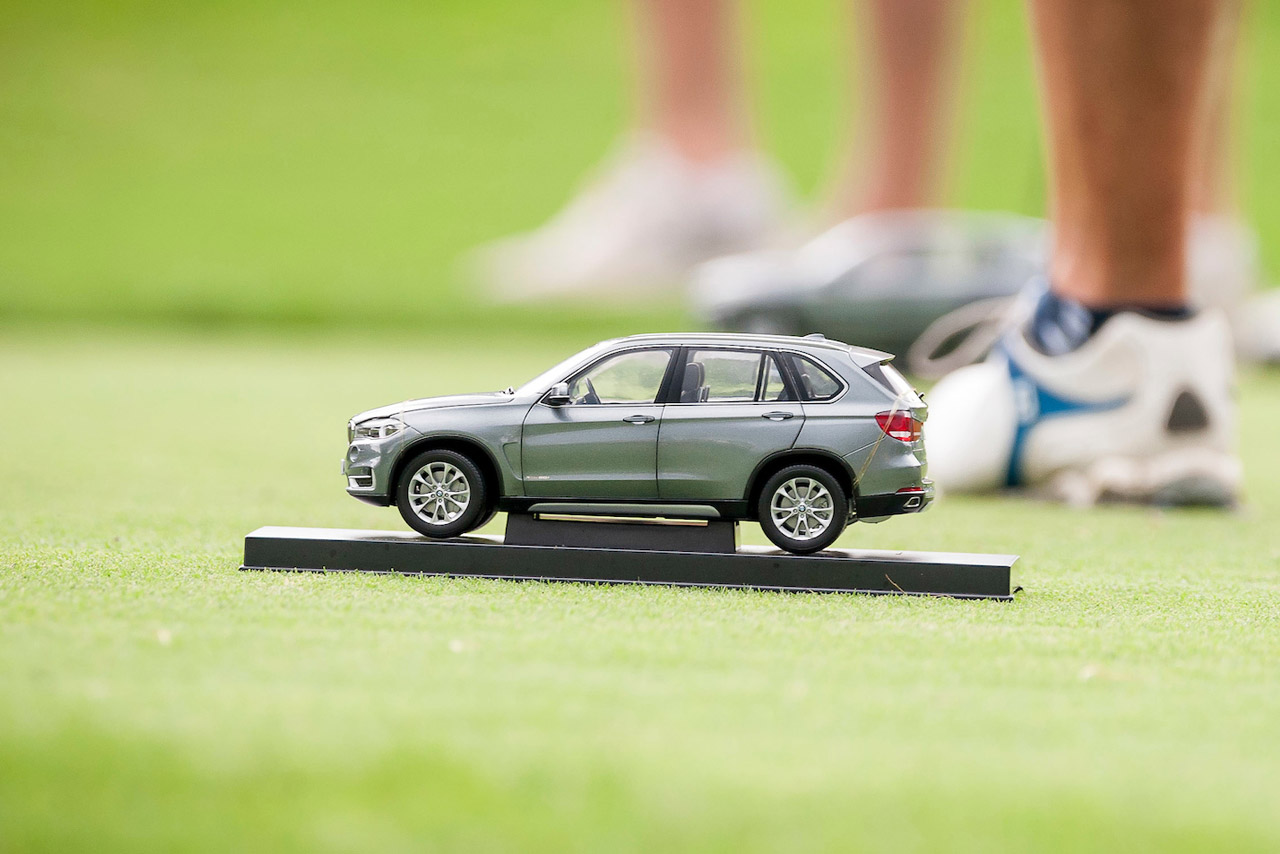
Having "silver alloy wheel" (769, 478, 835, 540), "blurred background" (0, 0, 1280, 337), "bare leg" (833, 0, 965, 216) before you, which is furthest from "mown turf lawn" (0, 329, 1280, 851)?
"blurred background" (0, 0, 1280, 337)

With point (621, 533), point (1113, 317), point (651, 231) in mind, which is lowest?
point (621, 533)

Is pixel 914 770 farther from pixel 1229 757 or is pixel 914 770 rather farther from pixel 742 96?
pixel 742 96

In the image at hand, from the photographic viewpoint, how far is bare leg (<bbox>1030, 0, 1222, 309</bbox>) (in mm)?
8477

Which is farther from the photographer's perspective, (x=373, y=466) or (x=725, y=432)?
(x=373, y=466)

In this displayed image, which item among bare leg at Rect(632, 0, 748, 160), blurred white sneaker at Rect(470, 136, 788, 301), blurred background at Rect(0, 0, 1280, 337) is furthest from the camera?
bare leg at Rect(632, 0, 748, 160)

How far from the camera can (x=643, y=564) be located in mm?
6121

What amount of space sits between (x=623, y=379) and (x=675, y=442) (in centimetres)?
37

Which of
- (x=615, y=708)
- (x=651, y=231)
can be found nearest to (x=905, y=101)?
(x=651, y=231)

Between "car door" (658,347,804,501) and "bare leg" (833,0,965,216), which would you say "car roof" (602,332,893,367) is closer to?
"car door" (658,347,804,501)

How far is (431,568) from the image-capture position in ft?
20.5

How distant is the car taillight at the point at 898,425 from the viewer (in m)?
6.04

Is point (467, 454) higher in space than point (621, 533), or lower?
higher

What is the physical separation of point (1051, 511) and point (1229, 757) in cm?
501

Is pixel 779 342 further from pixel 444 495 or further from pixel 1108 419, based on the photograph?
pixel 1108 419
